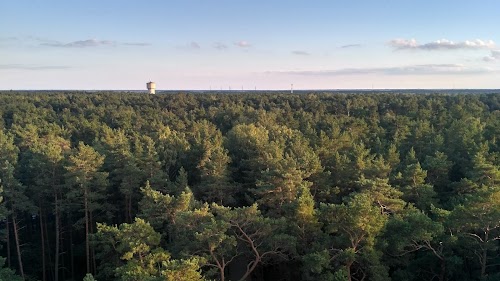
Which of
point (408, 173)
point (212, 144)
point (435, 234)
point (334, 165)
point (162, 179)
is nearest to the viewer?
point (435, 234)

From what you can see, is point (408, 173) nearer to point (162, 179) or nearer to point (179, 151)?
point (162, 179)

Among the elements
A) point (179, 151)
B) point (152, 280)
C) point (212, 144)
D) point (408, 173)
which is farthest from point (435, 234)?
point (179, 151)

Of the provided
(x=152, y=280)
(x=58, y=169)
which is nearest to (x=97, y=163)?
(x=58, y=169)

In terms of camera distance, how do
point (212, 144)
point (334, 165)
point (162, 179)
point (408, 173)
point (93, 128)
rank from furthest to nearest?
point (93, 128) < point (212, 144) < point (334, 165) < point (162, 179) < point (408, 173)

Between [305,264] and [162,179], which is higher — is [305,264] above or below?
below

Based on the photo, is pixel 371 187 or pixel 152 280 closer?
pixel 152 280

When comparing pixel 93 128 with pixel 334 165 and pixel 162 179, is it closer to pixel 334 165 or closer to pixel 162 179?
pixel 162 179
